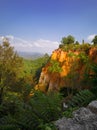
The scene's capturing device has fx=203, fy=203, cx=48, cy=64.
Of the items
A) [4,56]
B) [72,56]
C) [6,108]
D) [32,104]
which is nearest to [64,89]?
[72,56]

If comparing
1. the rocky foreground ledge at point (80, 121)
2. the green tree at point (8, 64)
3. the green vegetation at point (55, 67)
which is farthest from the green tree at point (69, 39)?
the rocky foreground ledge at point (80, 121)

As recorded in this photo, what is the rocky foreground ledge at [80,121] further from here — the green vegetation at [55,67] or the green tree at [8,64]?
the green vegetation at [55,67]

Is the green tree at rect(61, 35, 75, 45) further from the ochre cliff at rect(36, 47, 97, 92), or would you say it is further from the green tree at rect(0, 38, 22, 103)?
the green tree at rect(0, 38, 22, 103)

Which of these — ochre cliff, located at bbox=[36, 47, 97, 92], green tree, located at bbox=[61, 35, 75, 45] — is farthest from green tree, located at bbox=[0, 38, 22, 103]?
Answer: green tree, located at bbox=[61, 35, 75, 45]

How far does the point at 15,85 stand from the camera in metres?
20.8

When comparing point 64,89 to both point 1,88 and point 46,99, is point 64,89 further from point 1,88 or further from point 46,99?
point 46,99

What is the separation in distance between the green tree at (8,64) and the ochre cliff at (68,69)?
3.62m

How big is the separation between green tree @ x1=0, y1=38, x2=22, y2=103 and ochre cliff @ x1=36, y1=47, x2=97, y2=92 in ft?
11.9

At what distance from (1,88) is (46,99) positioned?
16097 millimetres

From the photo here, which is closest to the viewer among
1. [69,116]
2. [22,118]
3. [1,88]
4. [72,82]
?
[69,116]

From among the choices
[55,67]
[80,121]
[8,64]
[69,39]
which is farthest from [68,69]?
[80,121]

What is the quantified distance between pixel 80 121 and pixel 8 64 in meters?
17.4

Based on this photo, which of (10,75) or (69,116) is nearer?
(69,116)

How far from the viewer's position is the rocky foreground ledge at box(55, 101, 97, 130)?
13.2 feet
